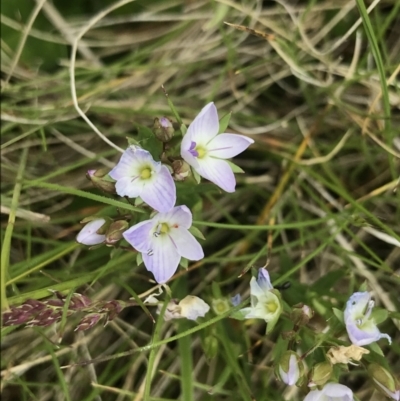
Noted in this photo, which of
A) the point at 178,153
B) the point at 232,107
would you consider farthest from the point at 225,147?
the point at 232,107

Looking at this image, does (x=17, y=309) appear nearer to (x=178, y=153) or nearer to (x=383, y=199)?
(x=178, y=153)

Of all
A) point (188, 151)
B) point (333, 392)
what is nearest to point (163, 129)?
point (188, 151)

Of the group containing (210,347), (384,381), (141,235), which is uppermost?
(141,235)

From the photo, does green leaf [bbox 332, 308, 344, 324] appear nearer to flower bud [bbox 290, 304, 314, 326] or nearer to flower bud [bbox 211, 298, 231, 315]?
flower bud [bbox 290, 304, 314, 326]

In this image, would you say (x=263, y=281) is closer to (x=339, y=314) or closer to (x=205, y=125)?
(x=339, y=314)

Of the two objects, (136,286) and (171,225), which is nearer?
(171,225)

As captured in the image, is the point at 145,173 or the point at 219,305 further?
the point at 219,305
